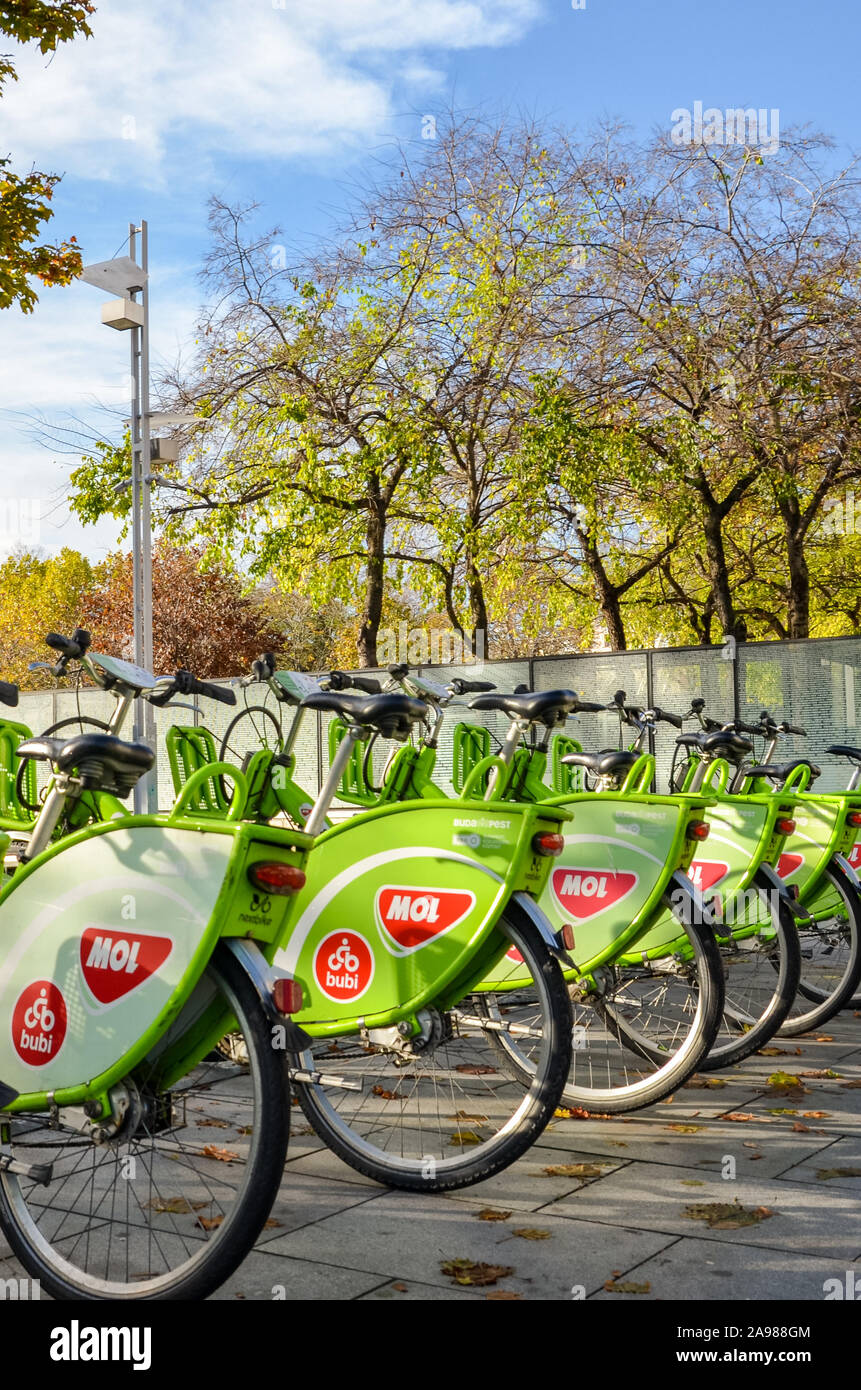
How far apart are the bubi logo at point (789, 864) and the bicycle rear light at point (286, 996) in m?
3.85

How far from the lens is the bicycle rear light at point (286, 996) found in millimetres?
2846

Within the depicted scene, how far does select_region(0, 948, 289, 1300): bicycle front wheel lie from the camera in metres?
2.79

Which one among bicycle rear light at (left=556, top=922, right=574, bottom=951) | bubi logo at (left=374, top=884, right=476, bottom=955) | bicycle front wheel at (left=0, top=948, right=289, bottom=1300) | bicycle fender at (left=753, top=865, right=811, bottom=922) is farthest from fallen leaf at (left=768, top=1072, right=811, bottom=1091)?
bicycle front wheel at (left=0, top=948, right=289, bottom=1300)

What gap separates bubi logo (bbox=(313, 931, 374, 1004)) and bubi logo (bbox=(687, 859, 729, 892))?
194 cm

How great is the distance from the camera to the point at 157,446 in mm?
13289

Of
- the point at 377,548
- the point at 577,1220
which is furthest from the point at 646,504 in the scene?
the point at 577,1220

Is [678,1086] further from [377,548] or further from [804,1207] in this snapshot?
[377,548]

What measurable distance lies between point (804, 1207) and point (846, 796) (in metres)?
2.94

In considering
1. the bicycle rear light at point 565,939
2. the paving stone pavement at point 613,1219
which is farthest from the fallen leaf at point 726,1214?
the bicycle rear light at point 565,939

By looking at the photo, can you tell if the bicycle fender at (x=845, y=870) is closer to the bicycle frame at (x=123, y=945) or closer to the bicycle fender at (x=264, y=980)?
the bicycle frame at (x=123, y=945)

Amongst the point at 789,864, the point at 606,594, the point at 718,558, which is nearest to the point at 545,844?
the point at 789,864

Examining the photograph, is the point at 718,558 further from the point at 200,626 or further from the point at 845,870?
the point at 200,626

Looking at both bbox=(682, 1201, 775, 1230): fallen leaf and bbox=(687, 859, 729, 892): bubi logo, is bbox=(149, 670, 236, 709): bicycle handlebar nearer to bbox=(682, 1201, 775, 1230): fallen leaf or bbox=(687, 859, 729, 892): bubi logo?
bbox=(687, 859, 729, 892): bubi logo

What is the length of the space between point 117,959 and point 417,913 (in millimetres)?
1161
